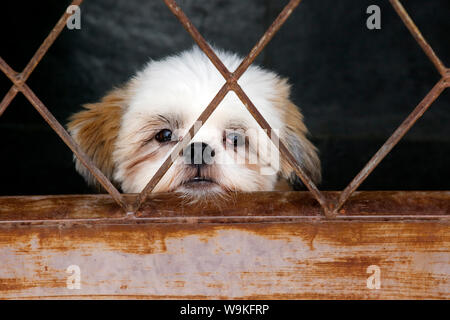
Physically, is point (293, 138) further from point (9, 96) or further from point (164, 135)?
point (9, 96)

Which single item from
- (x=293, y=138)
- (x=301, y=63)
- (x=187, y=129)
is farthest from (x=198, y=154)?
(x=301, y=63)

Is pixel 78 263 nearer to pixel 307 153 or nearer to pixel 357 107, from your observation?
pixel 307 153

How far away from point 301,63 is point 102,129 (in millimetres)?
2984

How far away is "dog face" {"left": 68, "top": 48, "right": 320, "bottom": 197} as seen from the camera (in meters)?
1.92

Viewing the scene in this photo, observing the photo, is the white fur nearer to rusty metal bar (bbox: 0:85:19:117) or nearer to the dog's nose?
the dog's nose

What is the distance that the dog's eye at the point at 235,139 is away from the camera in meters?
2.08

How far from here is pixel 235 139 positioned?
82.0 inches

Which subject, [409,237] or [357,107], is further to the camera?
[357,107]

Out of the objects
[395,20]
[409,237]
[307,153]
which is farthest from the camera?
[395,20]

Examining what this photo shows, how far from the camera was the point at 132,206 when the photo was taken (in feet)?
4.09

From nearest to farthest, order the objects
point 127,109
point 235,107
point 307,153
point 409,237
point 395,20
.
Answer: point 409,237
point 235,107
point 127,109
point 307,153
point 395,20
